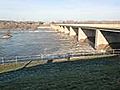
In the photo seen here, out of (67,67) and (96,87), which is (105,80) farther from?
(67,67)

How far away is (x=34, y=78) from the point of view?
3431 cm

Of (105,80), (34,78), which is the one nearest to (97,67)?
(105,80)

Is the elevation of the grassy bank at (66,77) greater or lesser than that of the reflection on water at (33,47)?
lesser

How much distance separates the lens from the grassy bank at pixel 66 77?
3019 centimetres

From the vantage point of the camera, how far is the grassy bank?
30188mm

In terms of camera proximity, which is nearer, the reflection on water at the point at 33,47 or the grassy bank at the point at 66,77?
the grassy bank at the point at 66,77

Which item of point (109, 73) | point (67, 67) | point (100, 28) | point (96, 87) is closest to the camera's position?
point (96, 87)

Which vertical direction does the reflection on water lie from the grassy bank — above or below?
above

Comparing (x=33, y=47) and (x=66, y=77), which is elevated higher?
(x=33, y=47)

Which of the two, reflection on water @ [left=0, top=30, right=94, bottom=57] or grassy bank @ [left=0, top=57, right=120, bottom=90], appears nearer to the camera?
grassy bank @ [left=0, top=57, right=120, bottom=90]

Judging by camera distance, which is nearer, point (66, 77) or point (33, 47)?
point (66, 77)

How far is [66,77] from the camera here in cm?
3478

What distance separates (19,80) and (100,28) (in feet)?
141

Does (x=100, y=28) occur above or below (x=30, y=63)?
above
